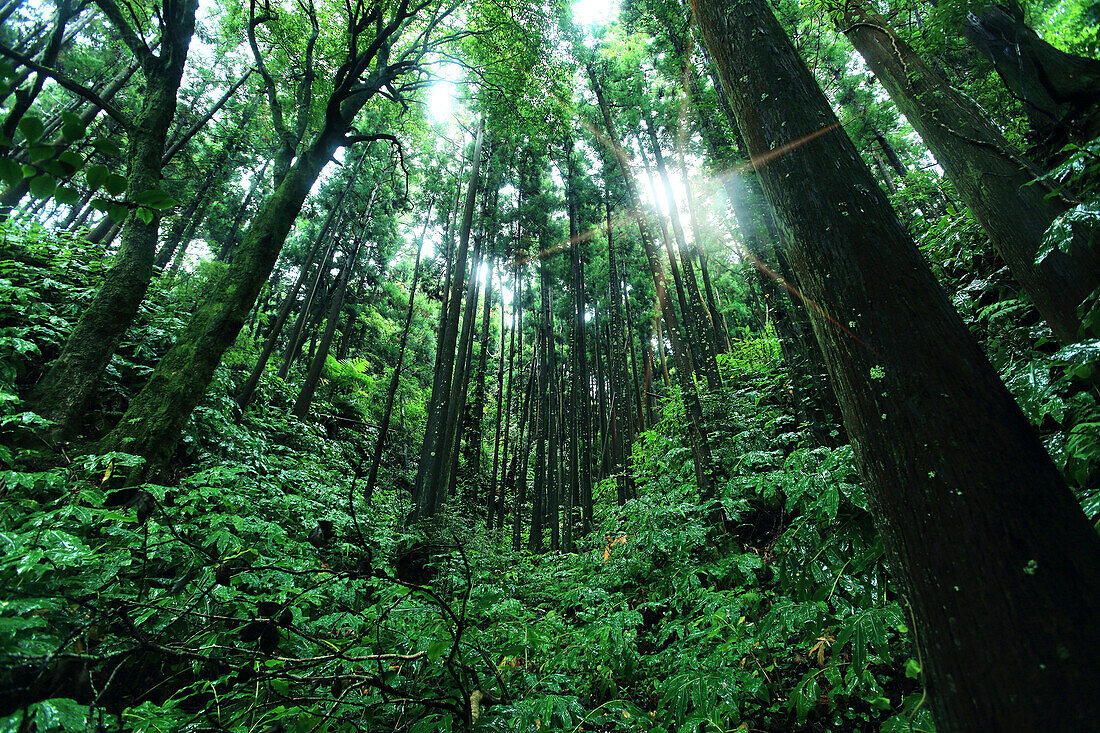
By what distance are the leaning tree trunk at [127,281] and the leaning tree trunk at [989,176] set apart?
17.2 feet

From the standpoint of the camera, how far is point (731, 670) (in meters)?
1.91

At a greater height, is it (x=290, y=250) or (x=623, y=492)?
(x=290, y=250)

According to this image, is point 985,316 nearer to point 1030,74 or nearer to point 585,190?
point 1030,74

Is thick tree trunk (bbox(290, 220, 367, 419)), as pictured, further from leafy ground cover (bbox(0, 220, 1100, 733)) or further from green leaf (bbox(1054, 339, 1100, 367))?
green leaf (bbox(1054, 339, 1100, 367))

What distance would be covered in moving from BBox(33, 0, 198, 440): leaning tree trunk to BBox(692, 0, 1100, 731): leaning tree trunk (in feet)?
13.0

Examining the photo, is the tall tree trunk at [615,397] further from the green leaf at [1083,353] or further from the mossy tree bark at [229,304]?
the green leaf at [1083,353]

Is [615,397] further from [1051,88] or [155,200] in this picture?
[155,200]

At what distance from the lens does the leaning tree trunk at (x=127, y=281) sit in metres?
3.03

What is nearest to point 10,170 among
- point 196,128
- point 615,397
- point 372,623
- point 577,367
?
point 372,623

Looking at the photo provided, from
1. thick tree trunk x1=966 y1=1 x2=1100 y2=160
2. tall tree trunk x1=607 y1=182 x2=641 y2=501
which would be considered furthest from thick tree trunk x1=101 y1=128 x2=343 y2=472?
tall tree trunk x1=607 y1=182 x2=641 y2=501

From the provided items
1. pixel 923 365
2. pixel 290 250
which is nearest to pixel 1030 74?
pixel 923 365

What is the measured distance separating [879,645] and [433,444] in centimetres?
686

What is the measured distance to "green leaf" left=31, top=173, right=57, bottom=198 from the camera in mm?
715

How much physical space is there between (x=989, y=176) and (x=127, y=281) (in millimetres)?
6418
